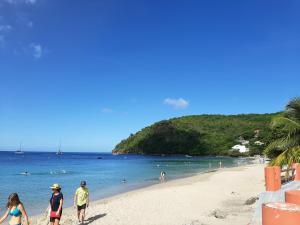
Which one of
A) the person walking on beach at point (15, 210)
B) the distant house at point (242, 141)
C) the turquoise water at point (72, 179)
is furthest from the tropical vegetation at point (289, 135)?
the distant house at point (242, 141)

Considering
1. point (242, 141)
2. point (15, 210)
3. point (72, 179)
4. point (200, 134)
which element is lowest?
point (72, 179)

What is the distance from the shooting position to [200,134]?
15438 centimetres

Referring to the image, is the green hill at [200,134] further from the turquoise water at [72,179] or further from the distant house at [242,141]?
the turquoise water at [72,179]

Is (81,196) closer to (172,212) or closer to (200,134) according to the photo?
(172,212)

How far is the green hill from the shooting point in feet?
464

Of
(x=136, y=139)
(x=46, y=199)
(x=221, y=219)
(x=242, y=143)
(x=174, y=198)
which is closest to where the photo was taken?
(x=221, y=219)

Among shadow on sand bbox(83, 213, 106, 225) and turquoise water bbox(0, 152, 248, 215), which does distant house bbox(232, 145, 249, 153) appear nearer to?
turquoise water bbox(0, 152, 248, 215)

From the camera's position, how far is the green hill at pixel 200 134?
14150 cm

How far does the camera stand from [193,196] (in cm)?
2002

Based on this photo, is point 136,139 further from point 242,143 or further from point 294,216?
point 294,216

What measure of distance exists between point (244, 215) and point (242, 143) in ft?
429

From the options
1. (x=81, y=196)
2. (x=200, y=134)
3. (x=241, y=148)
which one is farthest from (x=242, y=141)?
(x=81, y=196)

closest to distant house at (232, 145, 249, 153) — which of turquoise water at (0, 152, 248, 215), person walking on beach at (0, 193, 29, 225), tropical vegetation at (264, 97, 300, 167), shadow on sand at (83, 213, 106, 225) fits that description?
turquoise water at (0, 152, 248, 215)

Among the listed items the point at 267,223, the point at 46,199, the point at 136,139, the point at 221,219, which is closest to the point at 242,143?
the point at 136,139
